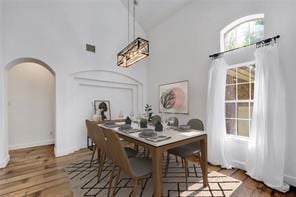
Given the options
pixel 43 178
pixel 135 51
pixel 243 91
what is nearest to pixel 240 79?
pixel 243 91

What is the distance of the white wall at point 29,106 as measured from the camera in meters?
3.99

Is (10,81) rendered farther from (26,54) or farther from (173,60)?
(173,60)

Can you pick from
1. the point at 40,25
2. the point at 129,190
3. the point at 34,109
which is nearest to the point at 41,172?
the point at 129,190

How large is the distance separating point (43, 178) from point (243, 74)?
385 centimetres

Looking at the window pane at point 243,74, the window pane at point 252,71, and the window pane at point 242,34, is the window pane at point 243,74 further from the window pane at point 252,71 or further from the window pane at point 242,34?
the window pane at point 242,34

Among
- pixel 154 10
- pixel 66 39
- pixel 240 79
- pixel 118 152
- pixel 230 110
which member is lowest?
pixel 118 152

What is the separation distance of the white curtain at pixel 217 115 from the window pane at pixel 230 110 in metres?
0.24

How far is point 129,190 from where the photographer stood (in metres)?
2.13

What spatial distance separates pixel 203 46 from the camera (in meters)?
3.49

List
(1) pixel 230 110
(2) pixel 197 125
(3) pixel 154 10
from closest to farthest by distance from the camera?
(2) pixel 197 125 < (1) pixel 230 110 < (3) pixel 154 10

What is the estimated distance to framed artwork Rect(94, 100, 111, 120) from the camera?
4.20 metres

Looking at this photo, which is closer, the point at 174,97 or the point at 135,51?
the point at 135,51

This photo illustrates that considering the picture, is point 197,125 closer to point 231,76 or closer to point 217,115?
point 217,115

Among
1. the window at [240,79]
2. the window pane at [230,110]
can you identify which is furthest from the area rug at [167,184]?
the window pane at [230,110]
